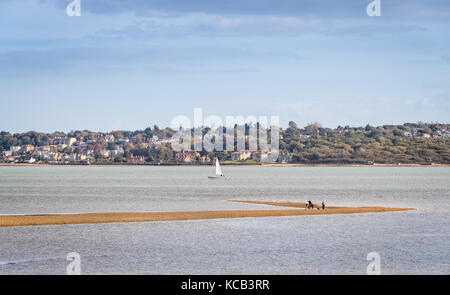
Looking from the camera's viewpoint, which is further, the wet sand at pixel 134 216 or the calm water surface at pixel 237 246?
the wet sand at pixel 134 216

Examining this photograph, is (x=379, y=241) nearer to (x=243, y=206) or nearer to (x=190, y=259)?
(x=190, y=259)

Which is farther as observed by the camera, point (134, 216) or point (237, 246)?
point (134, 216)

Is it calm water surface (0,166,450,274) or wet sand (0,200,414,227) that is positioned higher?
wet sand (0,200,414,227)

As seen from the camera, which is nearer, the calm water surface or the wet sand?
the calm water surface

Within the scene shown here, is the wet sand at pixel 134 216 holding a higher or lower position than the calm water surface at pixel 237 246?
higher

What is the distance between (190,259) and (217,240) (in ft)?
28.4

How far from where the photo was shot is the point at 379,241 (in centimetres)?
5300

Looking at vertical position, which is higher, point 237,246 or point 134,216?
point 134,216
